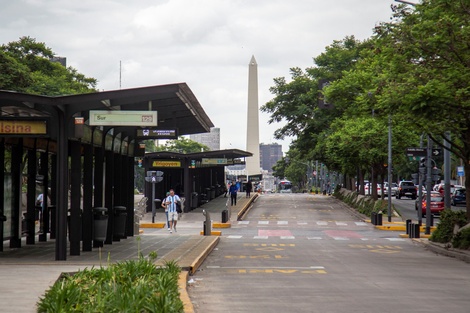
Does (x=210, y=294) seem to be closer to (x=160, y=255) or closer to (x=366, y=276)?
(x=366, y=276)

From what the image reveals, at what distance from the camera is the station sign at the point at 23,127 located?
1947 centimetres

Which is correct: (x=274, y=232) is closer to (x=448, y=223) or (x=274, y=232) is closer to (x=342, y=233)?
(x=342, y=233)

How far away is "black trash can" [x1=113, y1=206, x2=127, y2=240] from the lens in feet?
90.6

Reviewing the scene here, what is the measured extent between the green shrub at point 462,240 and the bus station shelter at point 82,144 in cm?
951

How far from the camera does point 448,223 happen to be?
30531 millimetres

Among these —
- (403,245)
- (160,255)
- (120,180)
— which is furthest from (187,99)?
(403,245)

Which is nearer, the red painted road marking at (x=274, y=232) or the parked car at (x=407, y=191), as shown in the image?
the red painted road marking at (x=274, y=232)

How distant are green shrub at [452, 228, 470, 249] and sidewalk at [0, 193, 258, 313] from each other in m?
8.15

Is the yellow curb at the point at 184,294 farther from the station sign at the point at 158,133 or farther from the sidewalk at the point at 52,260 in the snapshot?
the station sign at the point at 158,133

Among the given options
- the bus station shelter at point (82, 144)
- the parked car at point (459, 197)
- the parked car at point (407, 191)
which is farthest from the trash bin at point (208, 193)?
the bus station shelter at point (82, 144)

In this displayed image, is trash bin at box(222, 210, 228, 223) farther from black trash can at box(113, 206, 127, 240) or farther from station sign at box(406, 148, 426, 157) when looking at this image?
black trash can at box(113, 206, 127, 240)

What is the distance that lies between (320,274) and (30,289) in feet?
25.0

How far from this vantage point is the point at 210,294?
590 inches

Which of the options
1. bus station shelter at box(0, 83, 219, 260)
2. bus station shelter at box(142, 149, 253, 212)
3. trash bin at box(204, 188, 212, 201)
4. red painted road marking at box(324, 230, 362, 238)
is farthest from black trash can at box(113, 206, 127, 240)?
trash bin at box(204, 188, 212, 201)
